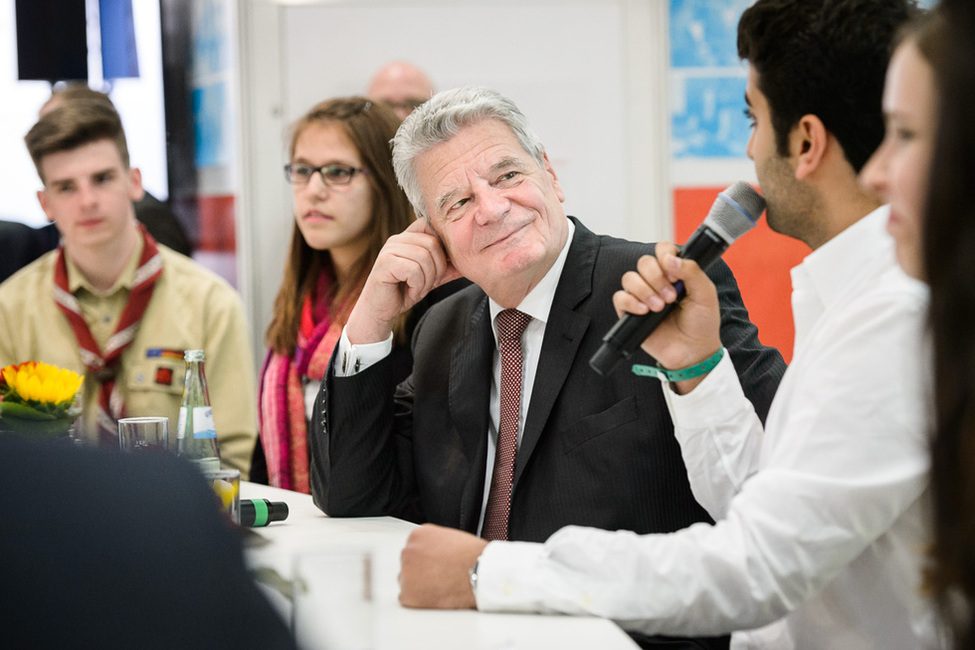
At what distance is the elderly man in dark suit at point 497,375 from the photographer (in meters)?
1.68

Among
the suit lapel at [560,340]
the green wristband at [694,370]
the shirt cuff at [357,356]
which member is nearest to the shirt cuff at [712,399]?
the green wristband at [694,370]

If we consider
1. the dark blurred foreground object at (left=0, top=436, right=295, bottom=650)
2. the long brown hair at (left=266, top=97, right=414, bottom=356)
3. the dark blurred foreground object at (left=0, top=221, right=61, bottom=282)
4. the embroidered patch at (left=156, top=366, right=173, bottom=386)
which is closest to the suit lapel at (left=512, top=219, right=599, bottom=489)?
the dark blurred foreground object at (left=0, top=436, right=295, bottom=650)

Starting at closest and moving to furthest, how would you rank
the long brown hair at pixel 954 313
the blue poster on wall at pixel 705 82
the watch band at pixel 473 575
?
the long brown hair at pixel 954 313, the watch band at pixel 473 575, the blue poster on wall at pixel 705 82

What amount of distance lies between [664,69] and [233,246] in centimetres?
181

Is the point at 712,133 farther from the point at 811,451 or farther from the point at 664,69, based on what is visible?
the point at 811,451

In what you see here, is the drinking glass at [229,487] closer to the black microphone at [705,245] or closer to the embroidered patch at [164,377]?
the black microphone at [705,245]

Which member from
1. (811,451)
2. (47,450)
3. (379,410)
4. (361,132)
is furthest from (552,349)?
(361,132)

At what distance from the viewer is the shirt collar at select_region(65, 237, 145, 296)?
341 cm

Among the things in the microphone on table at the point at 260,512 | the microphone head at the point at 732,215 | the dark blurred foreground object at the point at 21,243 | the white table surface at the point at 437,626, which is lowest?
the microphone on table at the point at 260,512

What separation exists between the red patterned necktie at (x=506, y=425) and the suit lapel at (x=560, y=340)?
0.18ft

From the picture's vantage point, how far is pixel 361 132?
3070mm

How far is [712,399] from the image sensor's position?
1.51 m

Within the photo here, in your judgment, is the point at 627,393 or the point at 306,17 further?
the point at 306,17

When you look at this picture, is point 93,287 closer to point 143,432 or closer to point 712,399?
point 143,432
